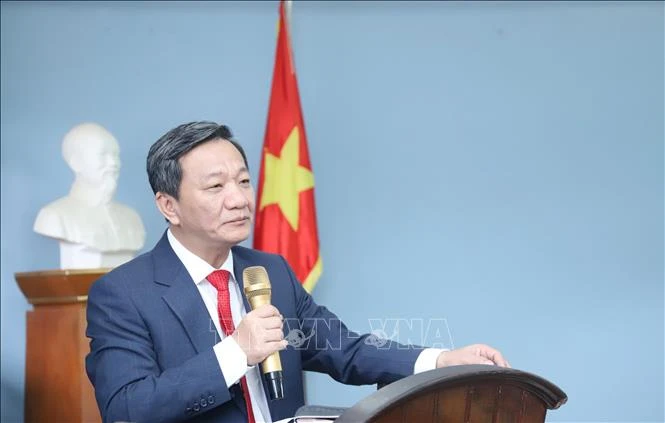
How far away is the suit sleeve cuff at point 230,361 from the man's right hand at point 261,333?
47 millimetres

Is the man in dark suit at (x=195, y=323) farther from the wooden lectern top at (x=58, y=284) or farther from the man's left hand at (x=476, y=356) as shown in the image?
the wooden lectern top at (x=58, y=284)

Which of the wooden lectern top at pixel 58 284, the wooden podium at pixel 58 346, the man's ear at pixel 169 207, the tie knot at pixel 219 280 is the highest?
the man's ear at pixel 169 207

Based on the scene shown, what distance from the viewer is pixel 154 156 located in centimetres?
233

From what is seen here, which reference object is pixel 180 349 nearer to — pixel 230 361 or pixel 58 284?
pixel 230 361

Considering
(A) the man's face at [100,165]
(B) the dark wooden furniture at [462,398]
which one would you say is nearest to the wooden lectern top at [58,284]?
(A) the man's face at [100,165]

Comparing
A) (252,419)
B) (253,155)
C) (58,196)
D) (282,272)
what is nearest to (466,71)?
(253,155)

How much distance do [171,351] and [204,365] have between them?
7.9 inches

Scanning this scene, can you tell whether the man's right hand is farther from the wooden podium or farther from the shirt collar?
the wooden podium

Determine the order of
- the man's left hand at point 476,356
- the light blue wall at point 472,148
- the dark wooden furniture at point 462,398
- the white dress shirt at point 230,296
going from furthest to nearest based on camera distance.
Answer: the light blue wall at point 472,148, the white dress shirt at point 230,296, the man's left hand at point 476,356, the dark wooden furniture at point 462,398

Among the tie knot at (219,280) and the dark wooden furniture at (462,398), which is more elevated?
the tie knot at (219,280)

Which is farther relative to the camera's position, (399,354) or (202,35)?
(202,35)

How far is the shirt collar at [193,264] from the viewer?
92.3 inches

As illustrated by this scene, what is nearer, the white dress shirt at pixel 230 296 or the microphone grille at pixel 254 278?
the microphone grille at pixel 254 278

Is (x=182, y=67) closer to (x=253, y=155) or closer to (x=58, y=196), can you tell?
(x=253, y=155)
